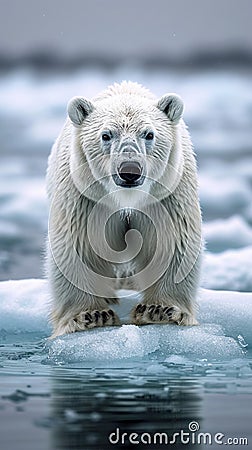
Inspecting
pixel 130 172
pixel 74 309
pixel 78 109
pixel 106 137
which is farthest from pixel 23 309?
pixel 130 172

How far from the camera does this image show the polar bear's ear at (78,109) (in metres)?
3.38

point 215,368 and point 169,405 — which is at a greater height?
point 215,368

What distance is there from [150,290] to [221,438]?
1.18 meters

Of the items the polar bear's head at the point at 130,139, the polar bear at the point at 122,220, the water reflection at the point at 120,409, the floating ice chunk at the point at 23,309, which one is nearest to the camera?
the water reflection at the point at 120,409

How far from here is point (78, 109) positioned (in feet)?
11.2

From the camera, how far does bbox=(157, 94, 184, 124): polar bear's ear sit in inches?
133

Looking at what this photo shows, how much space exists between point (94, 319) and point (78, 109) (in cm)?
68

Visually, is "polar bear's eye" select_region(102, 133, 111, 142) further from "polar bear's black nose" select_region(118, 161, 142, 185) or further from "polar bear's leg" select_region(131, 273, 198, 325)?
"polar bear's leg" select_region(131, 273, 198, 325)

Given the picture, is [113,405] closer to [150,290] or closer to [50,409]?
[50,409]

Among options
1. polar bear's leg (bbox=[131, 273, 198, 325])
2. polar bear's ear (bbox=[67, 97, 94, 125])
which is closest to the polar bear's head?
polar bear's ear (bbox=[67, 97, 94, 125])

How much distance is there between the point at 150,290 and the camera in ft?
11.4

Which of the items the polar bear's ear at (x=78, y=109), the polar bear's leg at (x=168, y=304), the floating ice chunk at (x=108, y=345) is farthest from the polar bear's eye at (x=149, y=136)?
the floating ice chunk at (x=108, y=345)

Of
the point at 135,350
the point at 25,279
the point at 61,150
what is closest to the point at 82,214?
the point at 61,150

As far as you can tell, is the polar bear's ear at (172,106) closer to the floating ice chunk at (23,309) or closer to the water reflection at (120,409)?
the water reflection at (120,409)
